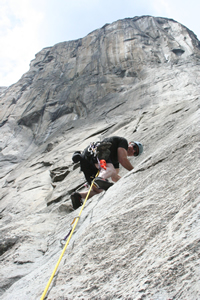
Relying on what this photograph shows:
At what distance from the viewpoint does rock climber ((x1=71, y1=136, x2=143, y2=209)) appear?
12.5ft

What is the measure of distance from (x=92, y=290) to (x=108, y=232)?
0.60m

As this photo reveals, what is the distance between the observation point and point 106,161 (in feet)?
13.5

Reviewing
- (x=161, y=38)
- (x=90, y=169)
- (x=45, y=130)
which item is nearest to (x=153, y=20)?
(x=161, y=38)

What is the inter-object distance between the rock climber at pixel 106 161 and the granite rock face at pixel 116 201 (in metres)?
0.30

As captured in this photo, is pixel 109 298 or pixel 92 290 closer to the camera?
pixel 109 298

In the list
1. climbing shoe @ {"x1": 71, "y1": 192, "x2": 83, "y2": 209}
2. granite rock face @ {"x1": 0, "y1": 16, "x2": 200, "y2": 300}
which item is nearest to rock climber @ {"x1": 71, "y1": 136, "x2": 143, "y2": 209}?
climbing shoe @ {"x1": 71, "y1": 192, "x2": 83, "y2": 209}

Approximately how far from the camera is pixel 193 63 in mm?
17438

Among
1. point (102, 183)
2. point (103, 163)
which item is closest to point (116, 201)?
point (102, 183)

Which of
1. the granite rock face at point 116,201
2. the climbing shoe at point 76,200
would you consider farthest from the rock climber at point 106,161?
the granite rock face at point 116,201

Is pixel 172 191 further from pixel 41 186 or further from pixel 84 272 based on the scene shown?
pixel 41 186

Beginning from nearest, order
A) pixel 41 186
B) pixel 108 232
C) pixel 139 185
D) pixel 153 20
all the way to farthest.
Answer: pixel 108 232, pixel 139 185, pixel 41 186, pixel 153 20

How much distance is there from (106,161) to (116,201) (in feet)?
4.64

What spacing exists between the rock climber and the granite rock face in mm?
302

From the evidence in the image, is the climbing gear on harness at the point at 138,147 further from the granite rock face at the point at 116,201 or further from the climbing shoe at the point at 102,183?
the climbing shoe at the point at 102,183
